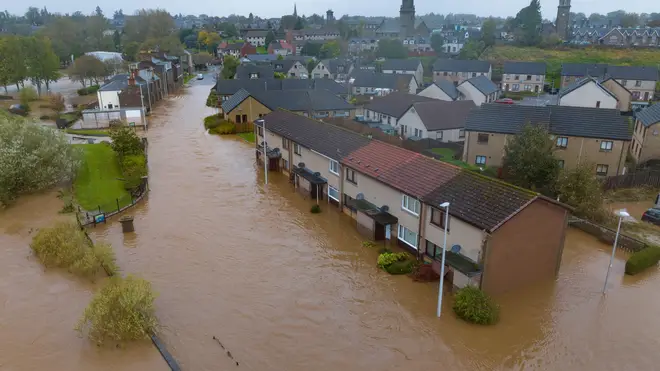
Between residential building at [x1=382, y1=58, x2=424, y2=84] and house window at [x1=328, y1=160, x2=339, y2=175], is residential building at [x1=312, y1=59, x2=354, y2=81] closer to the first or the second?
residential building at [x1=382, y1=58, x2=424, y2=84]

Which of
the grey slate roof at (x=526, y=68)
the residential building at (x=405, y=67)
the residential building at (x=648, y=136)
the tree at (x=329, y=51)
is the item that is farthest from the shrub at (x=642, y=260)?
the tree at (x=329, y=51)

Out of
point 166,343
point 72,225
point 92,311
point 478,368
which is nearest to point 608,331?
point 478,368

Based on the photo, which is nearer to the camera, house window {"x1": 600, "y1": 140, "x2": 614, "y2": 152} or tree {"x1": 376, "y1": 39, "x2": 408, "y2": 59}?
house window {"x1": 600, "y1": 140, "x2": 614, "y2": 152}


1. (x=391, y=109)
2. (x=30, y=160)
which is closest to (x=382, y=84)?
(x=391, y=109)

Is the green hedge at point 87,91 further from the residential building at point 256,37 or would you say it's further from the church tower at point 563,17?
the church tower at point 563,17

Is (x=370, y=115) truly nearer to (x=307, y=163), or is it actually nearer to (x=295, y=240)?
(x=307, y=163)

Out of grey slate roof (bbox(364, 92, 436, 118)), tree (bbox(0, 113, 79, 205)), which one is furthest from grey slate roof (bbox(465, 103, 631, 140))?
tree (bbox(0, 113, 79, 205))
